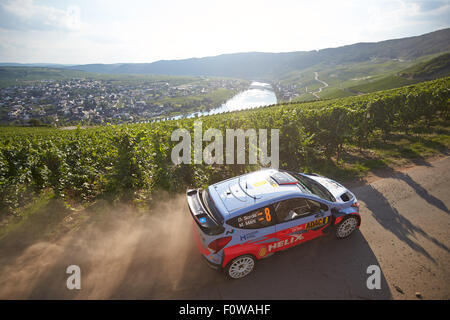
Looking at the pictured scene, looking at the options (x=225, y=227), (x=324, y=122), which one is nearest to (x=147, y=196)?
(x=225, y=227)

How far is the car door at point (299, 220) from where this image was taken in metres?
5.27

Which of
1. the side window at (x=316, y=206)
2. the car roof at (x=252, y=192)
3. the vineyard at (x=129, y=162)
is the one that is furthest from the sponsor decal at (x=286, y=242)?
the vineyard at (x=129, y=162)

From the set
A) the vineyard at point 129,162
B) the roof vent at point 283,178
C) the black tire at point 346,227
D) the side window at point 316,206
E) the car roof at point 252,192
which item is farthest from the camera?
the vineyard at point 129,162

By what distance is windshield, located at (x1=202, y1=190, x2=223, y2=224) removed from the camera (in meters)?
4.95

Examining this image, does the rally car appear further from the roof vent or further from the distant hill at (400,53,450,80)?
the distant hill at (400,53,450,80)

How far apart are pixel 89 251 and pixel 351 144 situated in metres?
15.5

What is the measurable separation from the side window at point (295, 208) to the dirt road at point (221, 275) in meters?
1.29

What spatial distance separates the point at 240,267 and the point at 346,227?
11.9 ft

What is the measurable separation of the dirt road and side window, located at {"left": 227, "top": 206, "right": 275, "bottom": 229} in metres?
1.40

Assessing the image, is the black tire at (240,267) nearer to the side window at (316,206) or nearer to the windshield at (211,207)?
the windshield at (211,207)

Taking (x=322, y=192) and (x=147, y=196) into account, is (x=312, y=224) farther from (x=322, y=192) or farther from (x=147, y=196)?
(x=147, y=196)

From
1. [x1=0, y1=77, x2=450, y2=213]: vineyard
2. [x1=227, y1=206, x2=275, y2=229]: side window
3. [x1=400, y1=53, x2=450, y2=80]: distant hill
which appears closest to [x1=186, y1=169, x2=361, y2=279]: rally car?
[x1=227, y1=206, x2=275, y2=229]: side window

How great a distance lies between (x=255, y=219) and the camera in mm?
4992

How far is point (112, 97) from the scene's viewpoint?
11938cm
